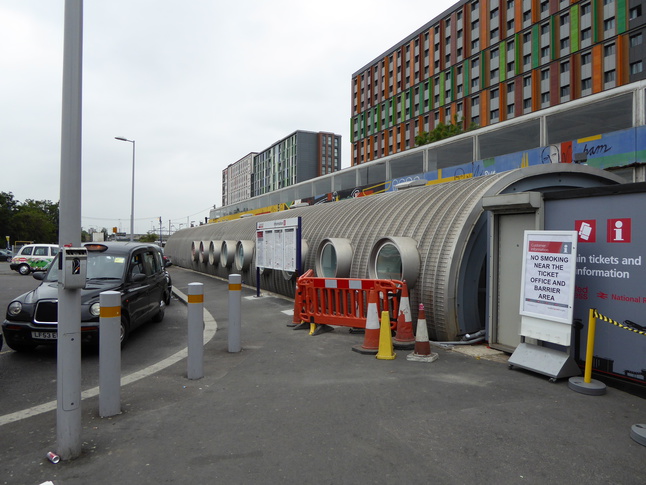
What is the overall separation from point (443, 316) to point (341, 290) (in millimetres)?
1912

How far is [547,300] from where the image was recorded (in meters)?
5.45

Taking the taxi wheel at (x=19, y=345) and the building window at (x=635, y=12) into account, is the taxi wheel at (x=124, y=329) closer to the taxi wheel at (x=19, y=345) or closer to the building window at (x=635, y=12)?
the taxi wheel at (x=19, y=345)

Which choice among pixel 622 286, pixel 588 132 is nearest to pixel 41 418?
pixel 622 286

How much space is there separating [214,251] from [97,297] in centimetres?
1383

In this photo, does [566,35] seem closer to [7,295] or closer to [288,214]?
[288,214]

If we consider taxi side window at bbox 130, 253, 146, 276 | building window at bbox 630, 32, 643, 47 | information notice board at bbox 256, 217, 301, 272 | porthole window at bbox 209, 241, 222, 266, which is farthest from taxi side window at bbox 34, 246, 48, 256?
building window at bbox 630, 32, 643, 47

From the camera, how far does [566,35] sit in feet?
140

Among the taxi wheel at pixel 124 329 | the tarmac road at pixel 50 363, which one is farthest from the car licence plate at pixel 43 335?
the taxi wheel at pixel 124 329

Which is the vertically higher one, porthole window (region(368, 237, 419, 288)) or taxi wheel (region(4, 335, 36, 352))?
porthole window (region(368, 237, 419, 288))

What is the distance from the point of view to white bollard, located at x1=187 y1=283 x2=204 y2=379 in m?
5.30

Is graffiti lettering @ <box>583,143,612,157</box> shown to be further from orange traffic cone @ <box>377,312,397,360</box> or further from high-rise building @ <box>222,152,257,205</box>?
high-rise building @ <box>222,152,257,205</box>

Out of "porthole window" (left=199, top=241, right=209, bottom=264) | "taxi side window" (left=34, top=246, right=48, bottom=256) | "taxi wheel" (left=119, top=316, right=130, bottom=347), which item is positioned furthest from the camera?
"taxi side window" (left=34, top=246, right=48, bottom=256)

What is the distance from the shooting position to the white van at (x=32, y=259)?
24.9 meters

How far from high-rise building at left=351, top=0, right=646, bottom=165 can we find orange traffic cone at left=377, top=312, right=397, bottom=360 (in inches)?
1571
